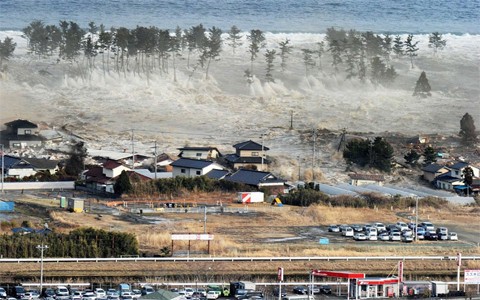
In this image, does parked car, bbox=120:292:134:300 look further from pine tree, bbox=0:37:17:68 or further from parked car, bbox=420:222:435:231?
pine tree, bbox=0:37:17:68

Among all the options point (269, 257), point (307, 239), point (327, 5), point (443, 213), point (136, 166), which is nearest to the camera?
point (269, 257)

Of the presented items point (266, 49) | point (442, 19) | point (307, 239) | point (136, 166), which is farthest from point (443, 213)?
point (442, 19)

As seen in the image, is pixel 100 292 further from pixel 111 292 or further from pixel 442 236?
pixel 442 236

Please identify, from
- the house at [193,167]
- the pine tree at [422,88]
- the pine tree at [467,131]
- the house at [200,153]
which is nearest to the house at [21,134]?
the house at [200,153]

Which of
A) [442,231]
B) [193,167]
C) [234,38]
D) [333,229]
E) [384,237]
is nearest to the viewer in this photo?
[384,237]

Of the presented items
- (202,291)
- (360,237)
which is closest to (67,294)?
(202,291)

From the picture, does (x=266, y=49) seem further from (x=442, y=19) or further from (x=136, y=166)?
(x=136, y=166)
